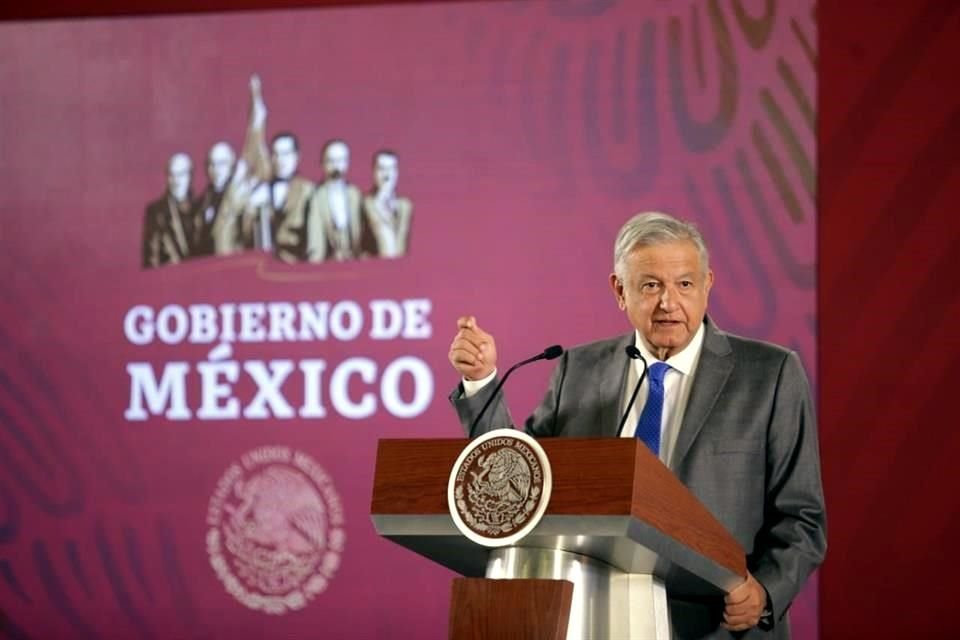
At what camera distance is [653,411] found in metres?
2.59

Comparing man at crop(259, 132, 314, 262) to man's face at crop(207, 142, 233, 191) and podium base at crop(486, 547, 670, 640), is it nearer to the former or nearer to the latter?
man's face at crop(207, 142, 233, 191)

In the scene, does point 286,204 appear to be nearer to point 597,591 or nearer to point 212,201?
point 212,201

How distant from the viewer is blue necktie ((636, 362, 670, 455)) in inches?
101

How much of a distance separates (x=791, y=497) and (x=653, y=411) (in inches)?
11.2

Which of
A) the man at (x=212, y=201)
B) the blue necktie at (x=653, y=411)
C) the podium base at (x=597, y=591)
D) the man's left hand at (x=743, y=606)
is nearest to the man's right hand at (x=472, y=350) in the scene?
the blue necktie at (x=653, y=411)

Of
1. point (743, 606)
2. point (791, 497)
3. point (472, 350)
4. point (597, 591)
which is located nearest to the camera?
point (597, 591)

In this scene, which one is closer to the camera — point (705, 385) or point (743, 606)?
point (743, 606)

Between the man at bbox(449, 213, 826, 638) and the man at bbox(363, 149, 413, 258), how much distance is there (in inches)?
85.8

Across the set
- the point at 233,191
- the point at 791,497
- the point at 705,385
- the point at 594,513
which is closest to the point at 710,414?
the point at 705,385

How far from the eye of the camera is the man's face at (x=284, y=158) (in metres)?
4.90

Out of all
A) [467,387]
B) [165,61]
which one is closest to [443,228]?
[165,61]

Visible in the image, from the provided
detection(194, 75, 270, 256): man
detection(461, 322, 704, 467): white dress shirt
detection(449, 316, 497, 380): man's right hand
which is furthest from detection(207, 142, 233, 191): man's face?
detection(449, 316, 497, 380): man's right hand

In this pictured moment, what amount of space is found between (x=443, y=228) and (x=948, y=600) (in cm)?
201

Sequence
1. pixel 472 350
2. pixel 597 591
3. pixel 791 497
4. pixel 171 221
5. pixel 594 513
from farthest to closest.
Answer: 1. pixel 171 221
2. pixel 791 497
3. pixel 472 350
4. pixel 597 591
5. pixel 594 513
